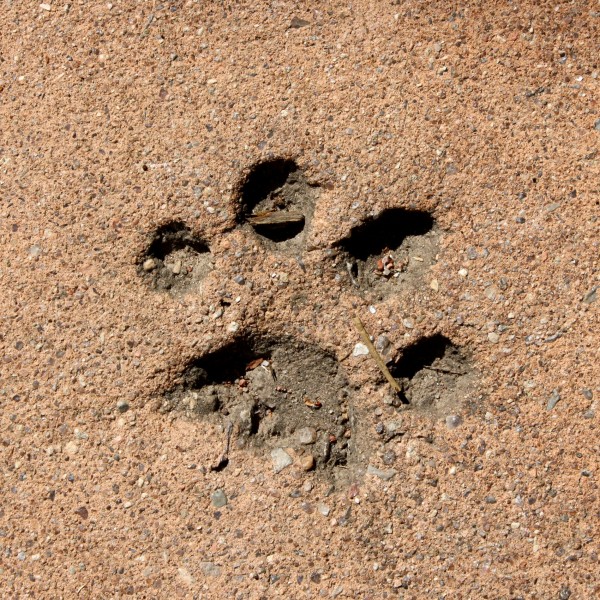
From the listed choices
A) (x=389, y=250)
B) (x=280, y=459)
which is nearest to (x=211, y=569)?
(x=280, y=459)

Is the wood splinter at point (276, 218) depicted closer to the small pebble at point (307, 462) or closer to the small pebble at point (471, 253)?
the small pebble at point (471, 253)

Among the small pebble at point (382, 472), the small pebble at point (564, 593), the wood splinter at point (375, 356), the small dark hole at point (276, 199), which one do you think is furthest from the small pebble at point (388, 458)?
the small dark hole at point (276, 199)

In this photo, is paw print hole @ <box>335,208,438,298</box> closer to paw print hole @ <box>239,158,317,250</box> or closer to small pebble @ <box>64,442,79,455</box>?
paw print hole @ <box>239,158,317,250</box>

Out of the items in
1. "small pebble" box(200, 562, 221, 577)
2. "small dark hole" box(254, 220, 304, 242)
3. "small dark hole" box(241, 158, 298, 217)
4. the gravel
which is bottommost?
"small pebble" box(200, 562, 221, 577)

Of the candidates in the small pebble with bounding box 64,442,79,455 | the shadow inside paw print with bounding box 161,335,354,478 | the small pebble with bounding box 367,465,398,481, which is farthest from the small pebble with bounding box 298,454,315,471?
the small pebble with bounding box 64,442,79,455

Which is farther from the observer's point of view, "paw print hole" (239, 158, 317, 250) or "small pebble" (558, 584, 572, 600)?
"paw print hole" (239, 158, 317, 250)

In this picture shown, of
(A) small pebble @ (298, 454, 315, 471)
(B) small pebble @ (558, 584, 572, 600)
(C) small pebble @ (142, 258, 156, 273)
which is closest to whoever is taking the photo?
(B) small pebble @ (558, 584, 572, 600)

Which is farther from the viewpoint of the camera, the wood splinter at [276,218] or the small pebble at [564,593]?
the wood splinter at [276,218]

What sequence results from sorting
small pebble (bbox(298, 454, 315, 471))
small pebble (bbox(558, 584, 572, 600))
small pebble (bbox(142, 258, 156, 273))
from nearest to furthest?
small pebble (bbox(558, 584, 572, 600)) < small pebble (bbox(298, 454, 315, 471)) < small pebble (bbox(142, 258, 156, 273))

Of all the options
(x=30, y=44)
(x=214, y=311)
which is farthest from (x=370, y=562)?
(x=30, y=44)

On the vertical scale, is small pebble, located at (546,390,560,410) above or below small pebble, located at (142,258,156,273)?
below
